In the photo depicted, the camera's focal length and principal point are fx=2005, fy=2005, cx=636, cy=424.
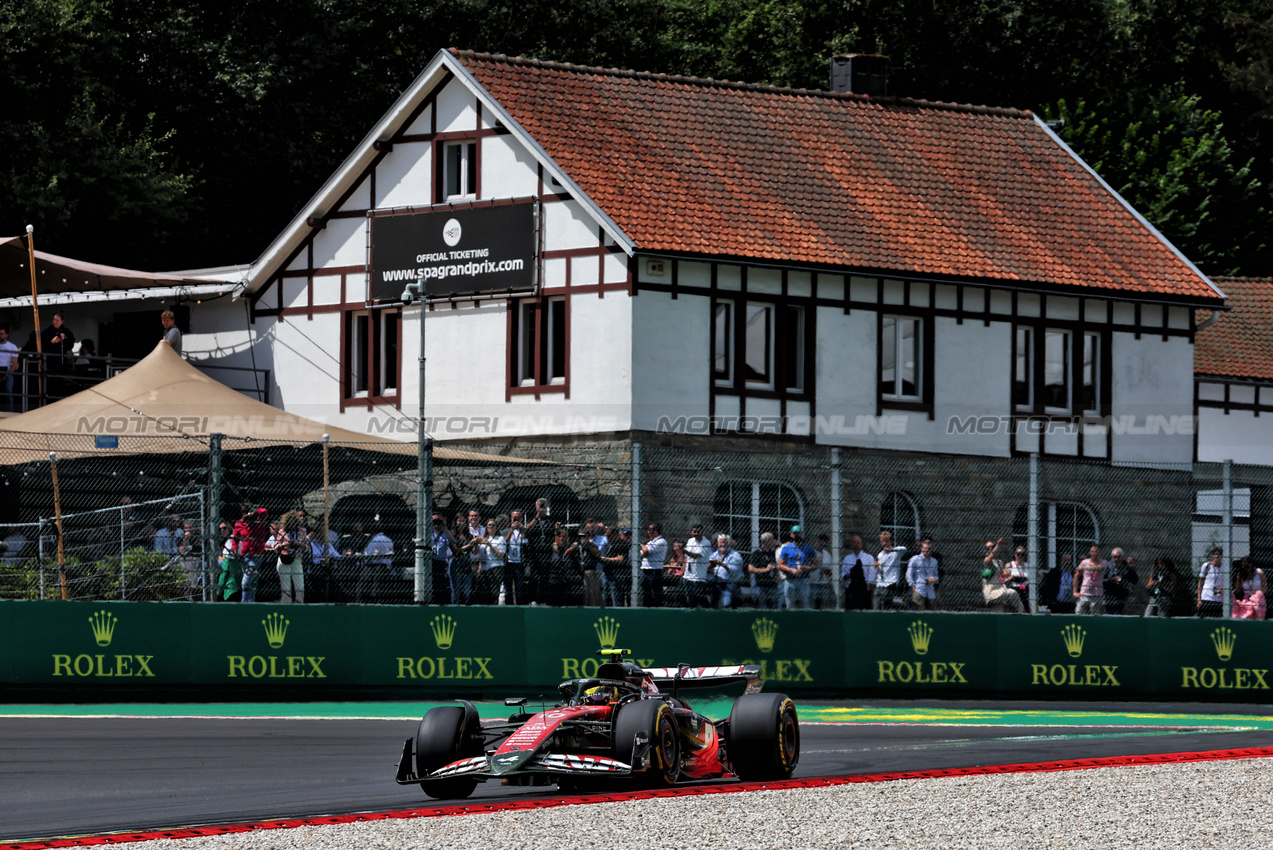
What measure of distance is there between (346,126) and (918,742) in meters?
34.4

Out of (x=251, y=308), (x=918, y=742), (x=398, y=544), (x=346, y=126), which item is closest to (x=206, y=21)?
(x=346, y=126)

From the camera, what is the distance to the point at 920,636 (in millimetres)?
21875

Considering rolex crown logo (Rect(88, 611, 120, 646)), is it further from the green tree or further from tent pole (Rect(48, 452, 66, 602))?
the green tree

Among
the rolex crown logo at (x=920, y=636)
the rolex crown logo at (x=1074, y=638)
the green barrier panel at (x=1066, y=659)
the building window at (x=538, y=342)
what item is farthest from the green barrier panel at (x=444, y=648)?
the building window at (x=538, y=342)

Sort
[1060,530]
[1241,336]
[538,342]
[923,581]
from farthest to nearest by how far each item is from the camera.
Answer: [1241,336] → [538,342] → [1060,530] → [923,581]

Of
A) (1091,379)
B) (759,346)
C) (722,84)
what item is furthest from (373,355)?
(1091,379)

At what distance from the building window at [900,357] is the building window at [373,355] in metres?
8.02

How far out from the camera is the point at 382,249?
33.3 metres

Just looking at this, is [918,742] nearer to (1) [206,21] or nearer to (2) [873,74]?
(2) [873,74]

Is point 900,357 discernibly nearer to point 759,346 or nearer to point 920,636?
point 759,346

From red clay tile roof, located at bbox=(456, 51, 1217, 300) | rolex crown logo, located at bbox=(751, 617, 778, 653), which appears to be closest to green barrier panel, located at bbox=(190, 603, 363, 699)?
rolex crown logo, located at bbox=(751, 617, 778, 653)

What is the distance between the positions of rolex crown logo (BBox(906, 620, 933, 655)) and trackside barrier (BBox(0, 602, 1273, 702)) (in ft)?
0.05

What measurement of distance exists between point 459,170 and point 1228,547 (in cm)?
1546

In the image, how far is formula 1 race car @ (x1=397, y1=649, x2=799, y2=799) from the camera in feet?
38.3
